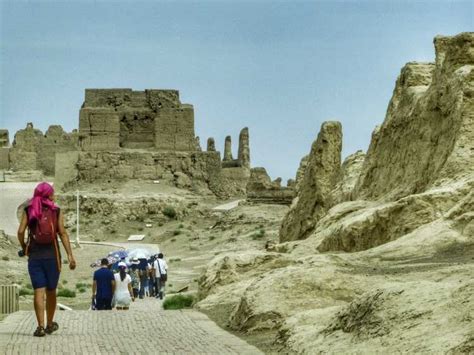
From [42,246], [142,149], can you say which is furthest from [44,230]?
[142,149]

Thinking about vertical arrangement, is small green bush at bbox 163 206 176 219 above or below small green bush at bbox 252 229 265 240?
above

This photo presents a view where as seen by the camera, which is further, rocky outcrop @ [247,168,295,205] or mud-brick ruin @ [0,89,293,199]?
mud-brick ruin @ [0,89,293,199]

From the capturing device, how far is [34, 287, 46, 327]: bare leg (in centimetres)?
1199

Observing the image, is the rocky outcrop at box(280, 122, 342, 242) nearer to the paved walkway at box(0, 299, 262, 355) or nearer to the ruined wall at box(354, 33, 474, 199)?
the ruined wall at box(354, 33, 474, 199)

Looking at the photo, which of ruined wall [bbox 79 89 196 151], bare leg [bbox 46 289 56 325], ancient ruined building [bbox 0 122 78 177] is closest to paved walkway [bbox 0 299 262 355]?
bare leg [bbox 46 289 56 325]

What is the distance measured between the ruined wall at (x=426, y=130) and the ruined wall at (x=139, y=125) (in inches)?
1104

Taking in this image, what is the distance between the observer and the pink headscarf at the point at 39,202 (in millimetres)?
12055

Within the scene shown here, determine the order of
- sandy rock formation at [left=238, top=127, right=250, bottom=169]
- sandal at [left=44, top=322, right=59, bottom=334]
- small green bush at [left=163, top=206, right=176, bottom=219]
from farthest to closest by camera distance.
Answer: sandy rock formation at [left=238, top=127, right=250, bottom=169]
small green bush at [left=163, top=206, right=176, bottom=219]
sandal at [left=44, top=322, right=59, bottom=334]

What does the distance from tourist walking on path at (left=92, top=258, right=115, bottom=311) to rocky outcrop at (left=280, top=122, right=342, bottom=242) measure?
9598mm

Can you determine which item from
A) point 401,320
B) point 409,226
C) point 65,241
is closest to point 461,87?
point 409,226

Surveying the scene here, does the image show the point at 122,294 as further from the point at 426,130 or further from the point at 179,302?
the point at 426,130

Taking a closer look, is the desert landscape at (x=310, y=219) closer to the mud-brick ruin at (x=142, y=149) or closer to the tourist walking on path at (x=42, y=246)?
the mud-brick ruin at (x=142, y=149)

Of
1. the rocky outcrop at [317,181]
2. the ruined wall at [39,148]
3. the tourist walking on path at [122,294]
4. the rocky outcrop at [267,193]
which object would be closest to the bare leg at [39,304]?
the tourist walking on path at [122,294]

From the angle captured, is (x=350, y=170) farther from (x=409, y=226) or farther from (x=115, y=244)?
(x=115, y=244)
